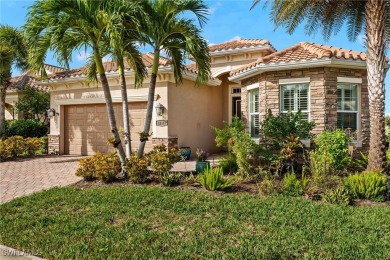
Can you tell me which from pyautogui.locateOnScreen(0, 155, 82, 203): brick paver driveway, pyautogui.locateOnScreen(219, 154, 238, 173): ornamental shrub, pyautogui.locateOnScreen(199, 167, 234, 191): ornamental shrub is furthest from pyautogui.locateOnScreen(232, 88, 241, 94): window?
pyautogui.locateOnScreen(199, 167, 234, 191): ornamental shrub

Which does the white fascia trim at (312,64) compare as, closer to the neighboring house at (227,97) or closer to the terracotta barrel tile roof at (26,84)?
the neighboring house at (227,97)

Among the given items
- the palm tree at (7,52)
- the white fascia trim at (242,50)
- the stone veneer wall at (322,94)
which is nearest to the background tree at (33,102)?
the palm tree at (7,52)

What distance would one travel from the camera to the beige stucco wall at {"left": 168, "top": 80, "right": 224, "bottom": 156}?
45.2ft

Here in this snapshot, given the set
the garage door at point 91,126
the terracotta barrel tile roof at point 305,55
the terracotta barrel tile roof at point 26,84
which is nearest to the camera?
the terracotta barrel tile roof at point 305,55

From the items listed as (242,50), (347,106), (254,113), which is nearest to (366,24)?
(347,106)

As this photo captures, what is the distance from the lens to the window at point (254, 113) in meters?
12.2

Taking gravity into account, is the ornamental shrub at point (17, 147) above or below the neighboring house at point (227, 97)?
below

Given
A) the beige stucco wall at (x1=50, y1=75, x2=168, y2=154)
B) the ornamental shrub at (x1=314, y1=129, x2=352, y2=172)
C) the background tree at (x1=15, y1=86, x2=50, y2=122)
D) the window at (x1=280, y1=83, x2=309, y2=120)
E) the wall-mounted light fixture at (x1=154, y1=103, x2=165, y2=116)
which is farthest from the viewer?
the background tree at (x1=15, y1=86, x2=50, y2=122)

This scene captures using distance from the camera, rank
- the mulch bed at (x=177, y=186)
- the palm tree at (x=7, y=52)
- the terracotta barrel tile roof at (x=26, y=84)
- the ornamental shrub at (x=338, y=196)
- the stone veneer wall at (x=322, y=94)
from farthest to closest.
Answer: the terracotta barrel tile roof at (x=26, y=84) → the palm tree at (x=7, y=52) → the stone veneer wall at (x=322, y=94) → the mulch bed at (x=177, y=186) → the ornamental shrub at (x=338, y=196)

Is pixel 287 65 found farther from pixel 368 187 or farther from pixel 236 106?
pixel 236 106

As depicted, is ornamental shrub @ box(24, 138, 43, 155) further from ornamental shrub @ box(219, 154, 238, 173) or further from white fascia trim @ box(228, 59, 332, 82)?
white fascia trim @ box(228, 59, 332, 82)

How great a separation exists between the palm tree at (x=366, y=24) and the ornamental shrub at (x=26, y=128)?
16.1 m

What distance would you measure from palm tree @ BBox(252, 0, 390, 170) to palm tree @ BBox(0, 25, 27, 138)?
1515cm

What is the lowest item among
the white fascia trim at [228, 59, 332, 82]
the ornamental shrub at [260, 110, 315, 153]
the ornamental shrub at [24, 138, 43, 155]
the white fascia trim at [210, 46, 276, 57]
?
the ornamental shrub at [24, 138, 43, 155]
